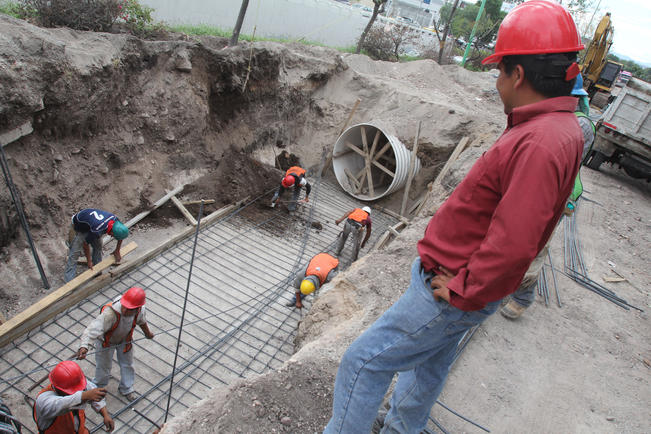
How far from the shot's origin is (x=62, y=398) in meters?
2.92

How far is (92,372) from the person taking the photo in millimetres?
4414

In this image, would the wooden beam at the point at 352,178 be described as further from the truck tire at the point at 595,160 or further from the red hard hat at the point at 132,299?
the red hard hat at the point at 132,299

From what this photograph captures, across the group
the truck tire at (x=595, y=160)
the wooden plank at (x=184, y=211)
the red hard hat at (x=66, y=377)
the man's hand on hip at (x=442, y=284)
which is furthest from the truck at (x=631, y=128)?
the red hard hat at (x=66, y=377)

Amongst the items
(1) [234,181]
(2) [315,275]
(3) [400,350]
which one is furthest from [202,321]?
(3) [400,350]

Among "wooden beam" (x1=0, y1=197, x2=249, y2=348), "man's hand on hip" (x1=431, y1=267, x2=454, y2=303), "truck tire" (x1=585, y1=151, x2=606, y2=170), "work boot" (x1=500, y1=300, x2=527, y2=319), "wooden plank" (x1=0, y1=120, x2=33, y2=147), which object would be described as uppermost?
"man's hand on hip" (x1=431, y1=267, x2=454, y2=303)

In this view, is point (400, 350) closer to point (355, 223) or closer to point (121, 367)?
point (121, 367)

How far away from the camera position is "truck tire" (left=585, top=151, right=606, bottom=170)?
421 inches

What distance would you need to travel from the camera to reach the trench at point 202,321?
13.9 ft

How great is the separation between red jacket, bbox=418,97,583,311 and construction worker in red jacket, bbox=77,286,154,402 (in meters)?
3.18

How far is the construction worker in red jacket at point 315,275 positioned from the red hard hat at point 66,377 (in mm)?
2704

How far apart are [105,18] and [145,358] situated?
6528mm

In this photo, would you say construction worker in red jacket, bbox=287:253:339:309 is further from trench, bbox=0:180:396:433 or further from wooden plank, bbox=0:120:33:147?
wooden plank, bbox=0:120:33:147

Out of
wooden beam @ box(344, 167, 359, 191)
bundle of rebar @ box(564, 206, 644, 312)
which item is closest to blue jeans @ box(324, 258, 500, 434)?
bundle of rebar @ box(564, 206, 644, 312)

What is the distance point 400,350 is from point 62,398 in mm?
2658
